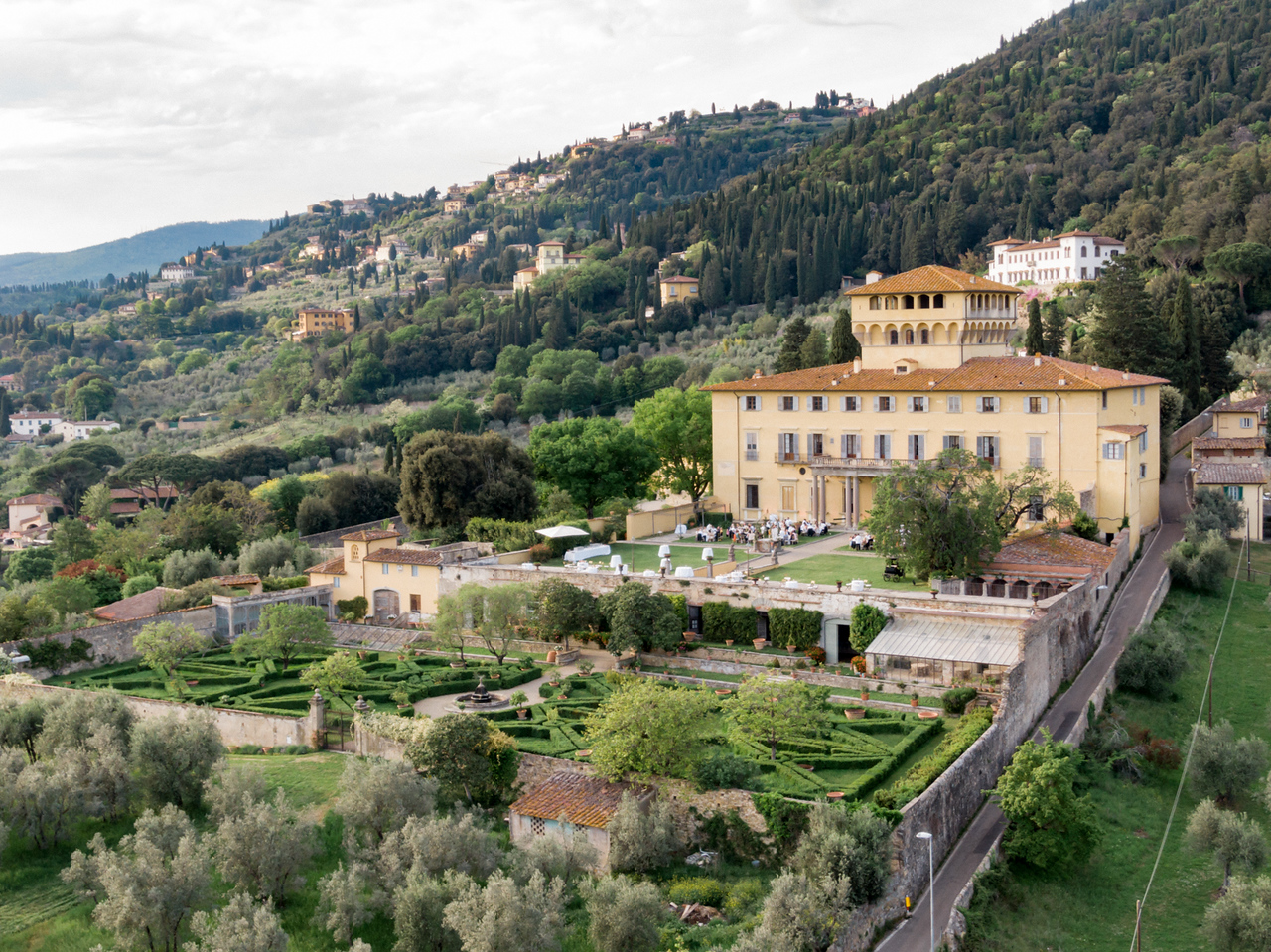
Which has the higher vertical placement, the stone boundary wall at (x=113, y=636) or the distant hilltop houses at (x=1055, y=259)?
the distant hilltop houses at (x=1055, y=259)

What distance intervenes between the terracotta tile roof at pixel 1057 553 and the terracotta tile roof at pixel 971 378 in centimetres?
654

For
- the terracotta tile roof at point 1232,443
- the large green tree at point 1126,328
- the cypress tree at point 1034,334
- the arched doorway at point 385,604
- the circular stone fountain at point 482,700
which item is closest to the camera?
the circular stone fountain at point 482,700

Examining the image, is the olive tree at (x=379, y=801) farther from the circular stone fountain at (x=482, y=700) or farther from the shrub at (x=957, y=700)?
the shrub at (x=957, y=700)

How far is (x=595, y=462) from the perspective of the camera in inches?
2109

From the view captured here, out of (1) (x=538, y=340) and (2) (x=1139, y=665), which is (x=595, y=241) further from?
(2) (x=1139, y=665)

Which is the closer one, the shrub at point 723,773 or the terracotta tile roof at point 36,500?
the shrub at point 723,773

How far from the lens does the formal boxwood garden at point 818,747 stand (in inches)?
1058

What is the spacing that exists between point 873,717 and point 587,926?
34.2ft

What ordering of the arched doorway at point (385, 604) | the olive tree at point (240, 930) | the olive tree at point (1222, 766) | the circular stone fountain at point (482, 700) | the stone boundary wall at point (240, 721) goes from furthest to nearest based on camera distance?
1. the arched doorway at point (385, 604)
2. the circular stone fountain at point (482, 700)
3. the stone boundary wall at point (240, 721)
4. the olive tree at point (1222, 766)
5. the olive tree at point (240, 930)

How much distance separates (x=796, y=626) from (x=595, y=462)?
1913 centimetres

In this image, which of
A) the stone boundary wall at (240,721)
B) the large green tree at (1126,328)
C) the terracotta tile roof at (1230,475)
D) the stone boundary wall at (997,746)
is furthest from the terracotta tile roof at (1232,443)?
the stone boundary wall at (240,721)

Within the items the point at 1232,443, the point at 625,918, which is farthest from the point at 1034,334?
the point at 625,918

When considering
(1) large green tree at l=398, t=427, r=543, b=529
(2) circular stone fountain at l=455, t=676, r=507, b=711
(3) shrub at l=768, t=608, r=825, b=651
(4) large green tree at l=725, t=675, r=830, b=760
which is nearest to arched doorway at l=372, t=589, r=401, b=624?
(1) large green tree at l=398, t=427, r=543, b=529

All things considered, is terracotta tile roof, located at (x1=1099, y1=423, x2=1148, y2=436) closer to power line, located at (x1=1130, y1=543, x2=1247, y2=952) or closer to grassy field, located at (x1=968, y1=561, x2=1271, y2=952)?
power line, located at (x1=1130, y1=543, x2=1247, y2=952)
